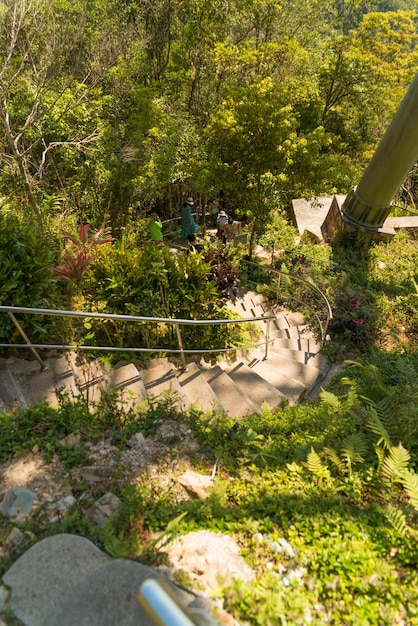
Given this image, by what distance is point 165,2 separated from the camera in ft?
38.4

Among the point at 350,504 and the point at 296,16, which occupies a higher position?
the point at 296,16

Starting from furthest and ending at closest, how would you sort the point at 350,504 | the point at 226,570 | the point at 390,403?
the point at 390,403 < the point at 350,504 < the point at 226,570

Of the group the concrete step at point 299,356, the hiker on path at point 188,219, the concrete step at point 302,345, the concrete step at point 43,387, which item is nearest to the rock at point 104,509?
the concrete step at point 43,387

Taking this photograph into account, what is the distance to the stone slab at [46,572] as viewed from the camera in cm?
204

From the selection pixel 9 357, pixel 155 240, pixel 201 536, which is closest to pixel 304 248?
pixel 155 240

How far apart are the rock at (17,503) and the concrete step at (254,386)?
9.38 feet

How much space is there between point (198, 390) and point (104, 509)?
82.2 inches

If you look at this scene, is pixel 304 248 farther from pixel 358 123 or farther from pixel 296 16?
pixel 296 16

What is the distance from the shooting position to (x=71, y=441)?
3.16 meters

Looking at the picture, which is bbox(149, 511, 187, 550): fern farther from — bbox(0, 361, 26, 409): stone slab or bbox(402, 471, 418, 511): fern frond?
bbox(0, 361, 26, 409): stone slab

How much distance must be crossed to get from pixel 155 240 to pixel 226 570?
699cm

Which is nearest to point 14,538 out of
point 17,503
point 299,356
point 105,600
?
point 17,503

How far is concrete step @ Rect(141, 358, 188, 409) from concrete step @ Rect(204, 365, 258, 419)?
1.91ft

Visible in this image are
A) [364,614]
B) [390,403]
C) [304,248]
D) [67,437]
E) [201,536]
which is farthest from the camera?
[304,248]
